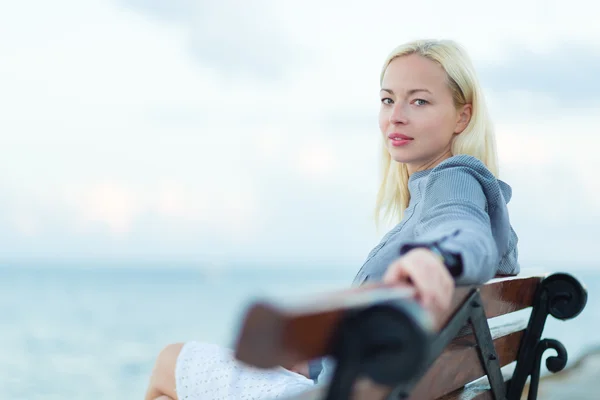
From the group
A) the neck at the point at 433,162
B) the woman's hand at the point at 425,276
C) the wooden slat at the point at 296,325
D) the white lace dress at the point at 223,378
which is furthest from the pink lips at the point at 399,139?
the wooden slat at the point at 296,325

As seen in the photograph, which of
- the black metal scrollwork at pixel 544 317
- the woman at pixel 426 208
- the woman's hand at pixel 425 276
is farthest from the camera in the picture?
the black metal scrollwork at pixel 544 317

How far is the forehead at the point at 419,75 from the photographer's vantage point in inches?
89.0

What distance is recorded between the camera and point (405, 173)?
268cm

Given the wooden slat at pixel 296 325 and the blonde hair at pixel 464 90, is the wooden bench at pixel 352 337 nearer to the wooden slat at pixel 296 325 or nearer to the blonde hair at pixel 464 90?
the wooden slat at pixel 296 325

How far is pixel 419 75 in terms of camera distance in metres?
2.26

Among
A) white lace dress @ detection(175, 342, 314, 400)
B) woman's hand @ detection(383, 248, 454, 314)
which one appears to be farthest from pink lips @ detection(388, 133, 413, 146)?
woman's hand @ detection(383, 248, 454, 314)

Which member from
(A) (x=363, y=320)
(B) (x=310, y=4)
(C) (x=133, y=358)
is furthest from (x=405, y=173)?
(B) (x=310, y=4)

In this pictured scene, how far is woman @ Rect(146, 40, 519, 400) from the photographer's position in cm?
115

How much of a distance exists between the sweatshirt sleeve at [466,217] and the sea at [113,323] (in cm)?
20

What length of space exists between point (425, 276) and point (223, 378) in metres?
1.03

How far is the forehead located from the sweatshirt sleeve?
21.1 inches

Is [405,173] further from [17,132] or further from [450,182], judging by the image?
[17,132]

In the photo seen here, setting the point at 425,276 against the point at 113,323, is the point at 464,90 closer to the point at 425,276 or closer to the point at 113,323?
the point at 425,276

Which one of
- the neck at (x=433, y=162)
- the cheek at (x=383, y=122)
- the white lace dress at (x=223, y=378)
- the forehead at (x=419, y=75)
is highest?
the forehead at (x=419, y=75)
